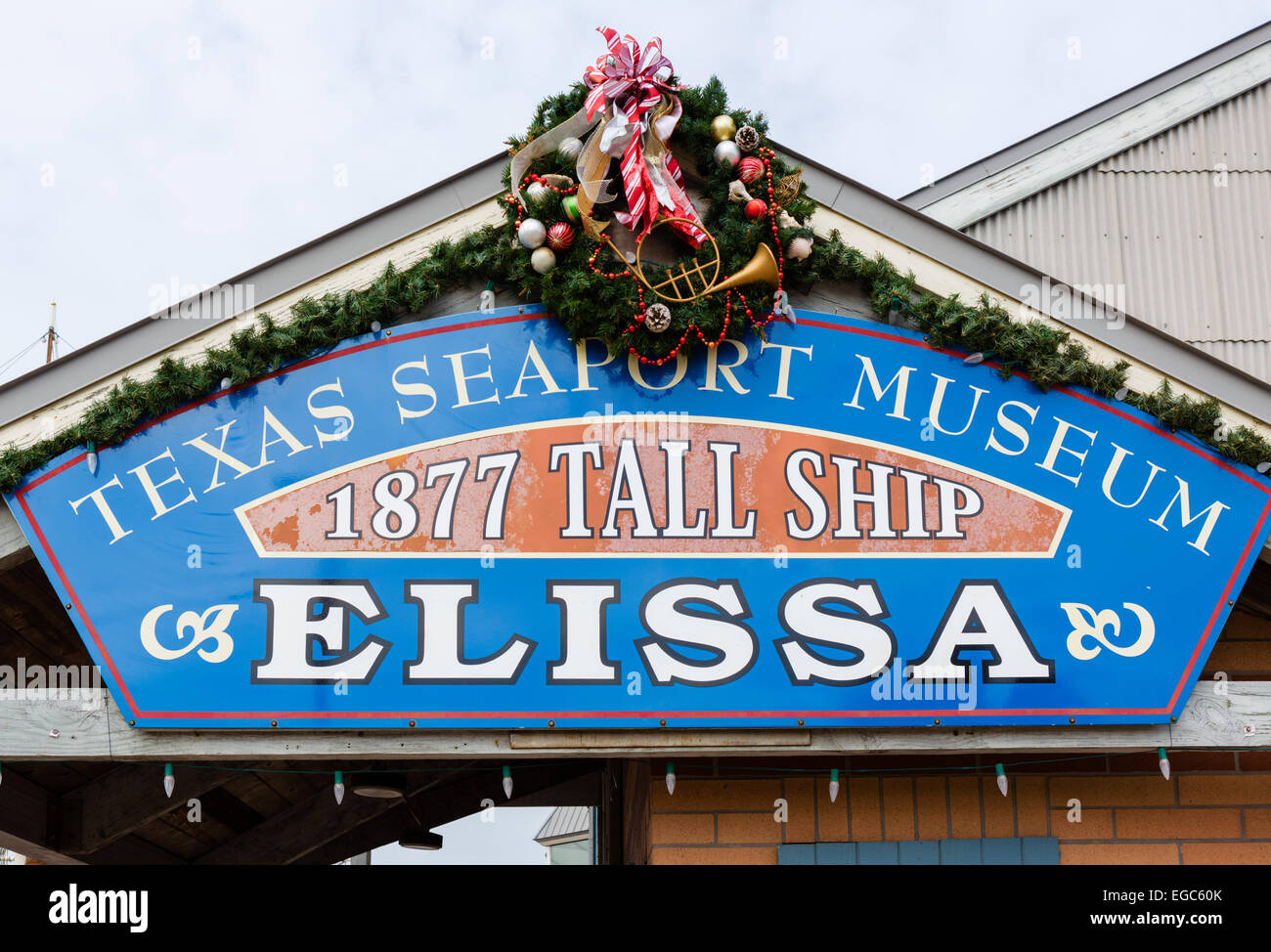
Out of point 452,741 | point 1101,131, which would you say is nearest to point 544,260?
point 452,741

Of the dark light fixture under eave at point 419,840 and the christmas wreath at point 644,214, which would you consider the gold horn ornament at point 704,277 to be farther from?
the dark light fixture under eave at point 419,840

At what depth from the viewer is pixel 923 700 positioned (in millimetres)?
5445

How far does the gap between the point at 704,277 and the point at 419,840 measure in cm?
546

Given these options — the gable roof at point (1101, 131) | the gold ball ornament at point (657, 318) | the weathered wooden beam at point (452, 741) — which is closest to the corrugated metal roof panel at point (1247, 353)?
the gable roof at point (1101, 131)

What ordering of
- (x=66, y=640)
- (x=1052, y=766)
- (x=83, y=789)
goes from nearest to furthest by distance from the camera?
1. (x=1052, y=766)
2. (x=66, y=640)
3. (x=83, y=789)

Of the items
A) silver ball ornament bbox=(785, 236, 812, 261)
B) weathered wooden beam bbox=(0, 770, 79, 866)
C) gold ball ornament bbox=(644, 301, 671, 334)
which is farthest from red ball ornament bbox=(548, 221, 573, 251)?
weathered wooden beam bbox=(0, 770, 79, 866)

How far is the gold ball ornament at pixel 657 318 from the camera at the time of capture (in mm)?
5789

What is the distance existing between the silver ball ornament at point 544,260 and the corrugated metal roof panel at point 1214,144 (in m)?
4.48

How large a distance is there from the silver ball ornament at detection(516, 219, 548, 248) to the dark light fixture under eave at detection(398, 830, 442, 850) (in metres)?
5.34

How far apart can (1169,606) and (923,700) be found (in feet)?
3.80

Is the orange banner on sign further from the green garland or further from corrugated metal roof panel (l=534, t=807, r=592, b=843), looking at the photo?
corrugated metal roof panel (l=534, t=807, r=592, b=843)
